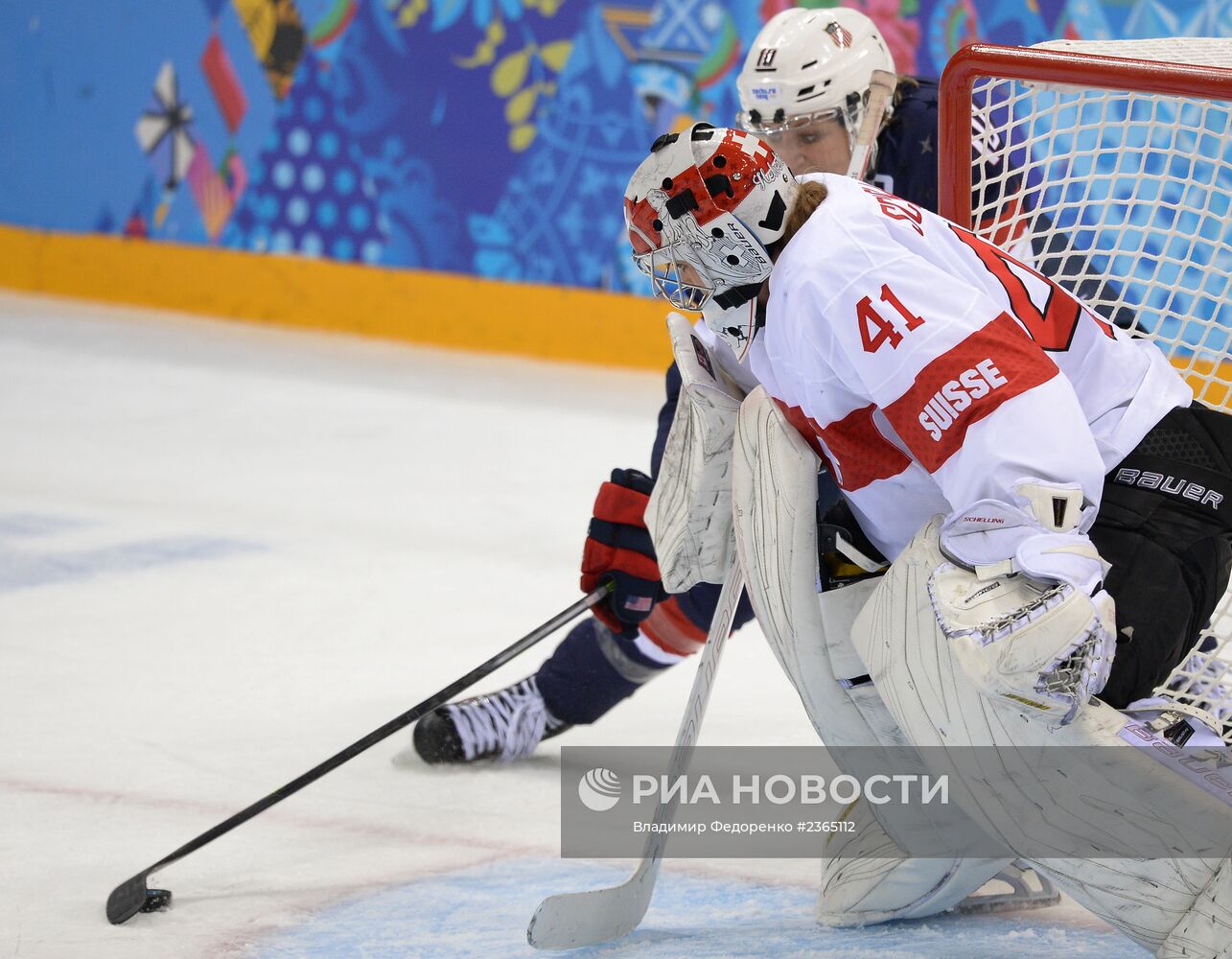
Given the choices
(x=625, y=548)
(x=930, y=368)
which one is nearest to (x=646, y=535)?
(x=625, y=548)

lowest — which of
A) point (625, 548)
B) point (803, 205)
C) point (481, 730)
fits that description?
point (481, 730)

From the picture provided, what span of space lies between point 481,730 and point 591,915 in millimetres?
617

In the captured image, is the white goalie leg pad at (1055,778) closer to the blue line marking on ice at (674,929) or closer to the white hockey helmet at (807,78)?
the blue line marking on ice at (674,929)

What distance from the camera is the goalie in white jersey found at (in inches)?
50.6

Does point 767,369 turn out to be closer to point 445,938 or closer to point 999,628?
point 999,628

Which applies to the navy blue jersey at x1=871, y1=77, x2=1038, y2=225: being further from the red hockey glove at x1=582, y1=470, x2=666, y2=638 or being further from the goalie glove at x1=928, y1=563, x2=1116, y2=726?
the goalie glove at x1=928, y1=563, x2=1116, y2=726

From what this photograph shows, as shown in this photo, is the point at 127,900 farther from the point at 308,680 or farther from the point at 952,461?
the point at 952,461

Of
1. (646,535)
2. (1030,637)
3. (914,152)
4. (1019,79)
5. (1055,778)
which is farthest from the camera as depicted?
(914,152)

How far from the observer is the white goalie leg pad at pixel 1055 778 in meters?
1.36

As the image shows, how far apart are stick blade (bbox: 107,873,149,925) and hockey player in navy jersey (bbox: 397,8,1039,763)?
567 mm

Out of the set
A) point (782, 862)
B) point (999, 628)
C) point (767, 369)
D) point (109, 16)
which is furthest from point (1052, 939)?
point (109, 16)

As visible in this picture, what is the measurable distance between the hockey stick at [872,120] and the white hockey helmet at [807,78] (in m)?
0.01

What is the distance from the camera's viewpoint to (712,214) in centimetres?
145

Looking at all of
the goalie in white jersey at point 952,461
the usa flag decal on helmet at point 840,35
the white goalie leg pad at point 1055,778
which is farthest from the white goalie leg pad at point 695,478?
the usa flag decal on helmet at point 840,35
